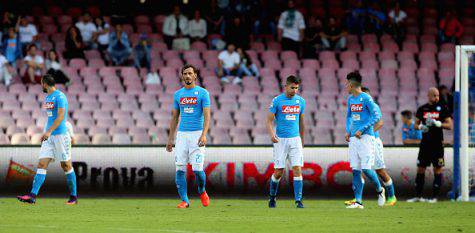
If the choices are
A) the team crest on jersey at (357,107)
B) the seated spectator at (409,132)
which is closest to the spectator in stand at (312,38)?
the seated spectator at (409,132)

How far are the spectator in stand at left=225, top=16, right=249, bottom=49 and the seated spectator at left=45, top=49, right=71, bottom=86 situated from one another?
446cm

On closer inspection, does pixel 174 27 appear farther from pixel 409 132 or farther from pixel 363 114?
pixel 363 114

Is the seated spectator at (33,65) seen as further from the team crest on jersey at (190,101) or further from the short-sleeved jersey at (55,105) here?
the team crest on jersey at (190,101)

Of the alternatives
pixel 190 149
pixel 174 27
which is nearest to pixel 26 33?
pixel 174 27

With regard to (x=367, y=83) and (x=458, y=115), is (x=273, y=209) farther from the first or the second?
(x=367, y=83)

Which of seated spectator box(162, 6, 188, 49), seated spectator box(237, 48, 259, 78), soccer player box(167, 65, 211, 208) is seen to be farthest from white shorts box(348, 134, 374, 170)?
seated spectator box(162, 6, 188, 49)

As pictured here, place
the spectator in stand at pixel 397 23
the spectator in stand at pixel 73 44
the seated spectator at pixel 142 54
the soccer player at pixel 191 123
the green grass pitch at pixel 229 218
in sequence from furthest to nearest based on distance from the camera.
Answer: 1. the spectator in stand at pixel 397 23
2. the spectator in stand at pixel 73 44
3. the seated spectator at pixel 142 54
4. the soccer player at pixel 191 123
5. the green grass pitch at pixel 229 218

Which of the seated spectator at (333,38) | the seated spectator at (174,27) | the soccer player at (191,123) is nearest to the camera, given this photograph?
the soccer player at (191,123)

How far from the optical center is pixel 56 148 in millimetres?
16672

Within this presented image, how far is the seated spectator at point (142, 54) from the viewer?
2680 centimetres

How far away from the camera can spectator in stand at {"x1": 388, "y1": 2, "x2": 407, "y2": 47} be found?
28906 mm

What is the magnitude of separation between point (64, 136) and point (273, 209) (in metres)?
3.65

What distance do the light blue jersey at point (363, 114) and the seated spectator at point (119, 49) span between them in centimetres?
1173

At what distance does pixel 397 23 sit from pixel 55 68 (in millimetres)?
9808
